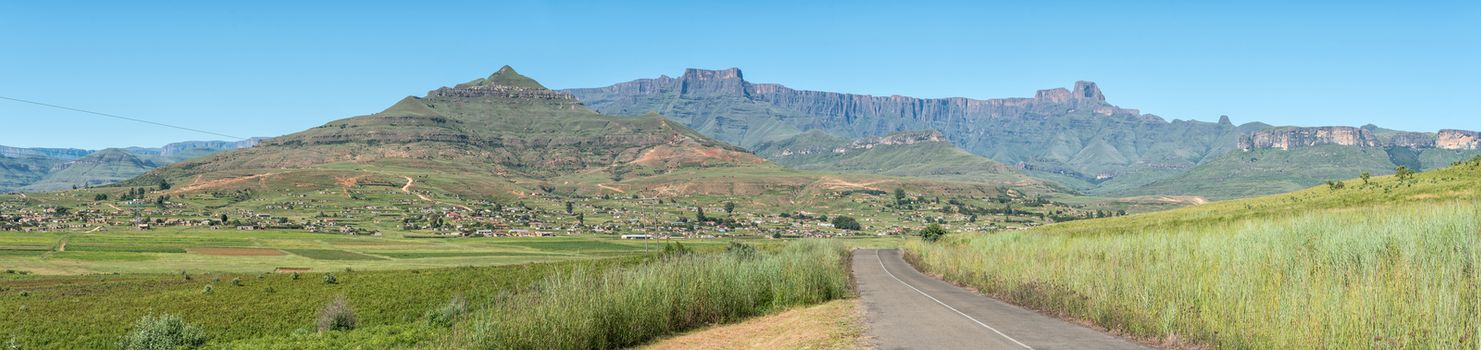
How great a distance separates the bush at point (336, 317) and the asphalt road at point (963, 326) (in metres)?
30.2

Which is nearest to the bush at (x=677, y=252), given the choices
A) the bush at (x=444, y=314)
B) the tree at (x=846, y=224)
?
the bush at (x=444, y=314)

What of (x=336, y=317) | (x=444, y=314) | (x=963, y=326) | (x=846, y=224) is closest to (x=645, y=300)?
(x=963, y=326)

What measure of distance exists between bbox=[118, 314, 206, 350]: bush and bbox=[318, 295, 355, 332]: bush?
5.76 metres

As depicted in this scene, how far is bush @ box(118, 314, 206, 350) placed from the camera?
38156 mm

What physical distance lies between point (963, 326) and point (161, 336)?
38299 millimetres

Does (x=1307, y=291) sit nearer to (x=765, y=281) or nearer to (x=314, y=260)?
(x=765, y=281)

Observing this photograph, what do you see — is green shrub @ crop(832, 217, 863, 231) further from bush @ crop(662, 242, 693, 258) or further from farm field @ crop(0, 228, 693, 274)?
bush @ crop(662, 242, 693, 258)

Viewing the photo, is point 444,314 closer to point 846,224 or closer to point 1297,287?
point 1297,287

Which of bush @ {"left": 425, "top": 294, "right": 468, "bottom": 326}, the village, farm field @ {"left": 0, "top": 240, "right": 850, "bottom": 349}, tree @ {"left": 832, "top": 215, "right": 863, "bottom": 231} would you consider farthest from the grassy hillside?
tree @ {"left": 832, "top": 215, "right": 863, "bottom": 231}

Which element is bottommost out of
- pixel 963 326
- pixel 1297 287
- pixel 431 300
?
pixel 431 300

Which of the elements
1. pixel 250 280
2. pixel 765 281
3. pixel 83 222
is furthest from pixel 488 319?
pixel 83 222

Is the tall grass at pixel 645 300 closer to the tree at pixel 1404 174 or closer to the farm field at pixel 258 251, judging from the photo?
the tree at pixel 1404 174

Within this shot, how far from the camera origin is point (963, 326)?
21.4m

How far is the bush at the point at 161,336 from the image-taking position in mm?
38156
